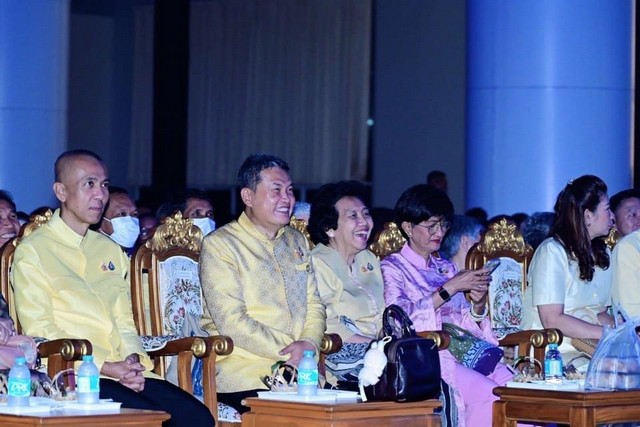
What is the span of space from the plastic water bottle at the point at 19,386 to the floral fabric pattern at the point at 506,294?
286cm

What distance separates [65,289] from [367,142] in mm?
10673

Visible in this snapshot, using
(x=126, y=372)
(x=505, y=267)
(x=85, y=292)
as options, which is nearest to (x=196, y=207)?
(x=505, y=267)

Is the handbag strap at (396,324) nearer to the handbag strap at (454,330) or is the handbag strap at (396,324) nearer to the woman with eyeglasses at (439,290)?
the woman with eyeglasses at (439,290)

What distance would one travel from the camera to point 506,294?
6469 millimetres

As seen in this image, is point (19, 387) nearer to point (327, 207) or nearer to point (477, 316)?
point (327, 207)

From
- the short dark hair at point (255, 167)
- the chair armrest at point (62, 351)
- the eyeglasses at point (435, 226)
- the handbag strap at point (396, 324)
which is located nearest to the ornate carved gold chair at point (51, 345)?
the chair armrest at point (62, 351)

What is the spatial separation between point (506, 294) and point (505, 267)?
121mm

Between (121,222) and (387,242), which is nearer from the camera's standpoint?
(387,242)

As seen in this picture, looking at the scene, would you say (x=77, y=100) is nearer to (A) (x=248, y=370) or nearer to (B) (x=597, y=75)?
(B) (x=597, y=75)

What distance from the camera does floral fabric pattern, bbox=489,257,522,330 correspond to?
6.43m

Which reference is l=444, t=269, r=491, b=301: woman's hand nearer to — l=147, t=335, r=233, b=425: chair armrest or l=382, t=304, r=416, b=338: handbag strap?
l=382, t=304, r=416, b=338: handbag strap

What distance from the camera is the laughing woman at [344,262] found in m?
5.75

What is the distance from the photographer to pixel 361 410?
14.4ft

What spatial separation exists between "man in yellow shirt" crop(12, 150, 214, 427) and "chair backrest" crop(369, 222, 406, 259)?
1.37 m
